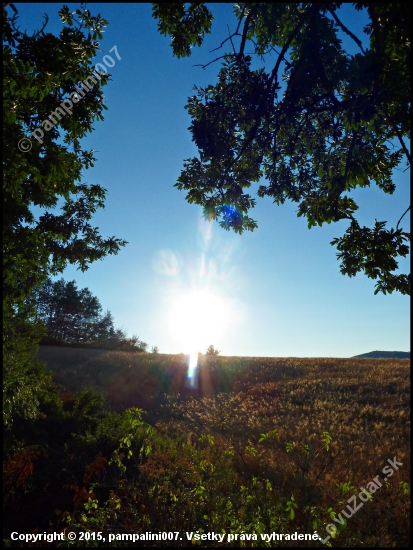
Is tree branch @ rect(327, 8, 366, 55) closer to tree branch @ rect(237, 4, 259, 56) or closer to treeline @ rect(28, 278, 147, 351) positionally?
tree branch @ rect(237, 4, 259, 56)

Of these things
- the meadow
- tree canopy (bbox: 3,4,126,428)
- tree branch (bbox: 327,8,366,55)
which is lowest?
the meadow

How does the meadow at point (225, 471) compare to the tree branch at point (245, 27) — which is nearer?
the tree branch at point (245, 27)

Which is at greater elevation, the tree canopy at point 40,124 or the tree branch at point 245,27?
the tree branch at point 245,27

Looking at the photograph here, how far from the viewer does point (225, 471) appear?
7137mm

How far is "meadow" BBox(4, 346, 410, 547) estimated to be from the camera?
18.1ft

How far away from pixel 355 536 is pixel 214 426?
904 centimetres

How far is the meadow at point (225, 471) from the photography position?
18.1 ft

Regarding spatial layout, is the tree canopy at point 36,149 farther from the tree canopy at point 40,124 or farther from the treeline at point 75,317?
the treeline at point 75,317

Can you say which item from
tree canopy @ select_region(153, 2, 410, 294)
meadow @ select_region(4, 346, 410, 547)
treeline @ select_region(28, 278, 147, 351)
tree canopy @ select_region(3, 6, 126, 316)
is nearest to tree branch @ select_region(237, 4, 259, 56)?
tree canopy @ select_region(153, 2, 410, 294)

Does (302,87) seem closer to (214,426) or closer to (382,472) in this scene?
(382,472)

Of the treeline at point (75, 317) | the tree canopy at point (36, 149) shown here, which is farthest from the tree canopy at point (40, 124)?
the treeline at point (75, 317)

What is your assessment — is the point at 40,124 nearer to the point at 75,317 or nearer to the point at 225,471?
the point at 225,471

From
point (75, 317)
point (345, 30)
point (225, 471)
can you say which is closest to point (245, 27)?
point (345, 30)

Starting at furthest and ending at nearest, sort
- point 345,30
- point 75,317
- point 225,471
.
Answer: point 75,317
point 225,471
point 345,30
